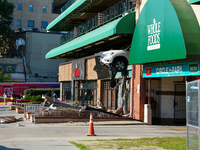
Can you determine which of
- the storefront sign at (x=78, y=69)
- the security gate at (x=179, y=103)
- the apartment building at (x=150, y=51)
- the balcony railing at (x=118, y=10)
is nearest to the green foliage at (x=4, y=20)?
the storefront sign at (x=78, y=69)

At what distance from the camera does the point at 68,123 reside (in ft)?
66.5

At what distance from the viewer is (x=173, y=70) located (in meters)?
18.4

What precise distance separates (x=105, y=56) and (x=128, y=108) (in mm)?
4103

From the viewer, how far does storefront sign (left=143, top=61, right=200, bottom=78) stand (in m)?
16.7

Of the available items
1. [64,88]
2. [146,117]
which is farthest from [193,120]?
[64,88]

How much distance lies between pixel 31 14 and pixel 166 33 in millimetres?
72615

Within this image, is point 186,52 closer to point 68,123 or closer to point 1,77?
point 68,123

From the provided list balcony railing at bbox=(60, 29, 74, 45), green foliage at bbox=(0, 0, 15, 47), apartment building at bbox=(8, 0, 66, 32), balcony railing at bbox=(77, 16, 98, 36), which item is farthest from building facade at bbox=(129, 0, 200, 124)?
apartment building at bbox=(8, 0, 66, 32)

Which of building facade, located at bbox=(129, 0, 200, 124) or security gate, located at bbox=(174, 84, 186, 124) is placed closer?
building facade, located at bbox=(129, 0, 200, 124)

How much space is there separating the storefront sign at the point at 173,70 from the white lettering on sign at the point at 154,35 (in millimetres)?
1305

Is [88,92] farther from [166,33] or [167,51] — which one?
[166,33]

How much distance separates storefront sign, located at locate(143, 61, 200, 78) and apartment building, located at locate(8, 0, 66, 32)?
67.7 m

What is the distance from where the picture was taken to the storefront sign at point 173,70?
16.7 metres

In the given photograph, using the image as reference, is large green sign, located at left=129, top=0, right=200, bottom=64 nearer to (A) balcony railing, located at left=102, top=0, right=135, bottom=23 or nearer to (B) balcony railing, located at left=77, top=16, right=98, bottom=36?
(A) balcony railing, located at left=102, top=0, right=135, bottom=23
